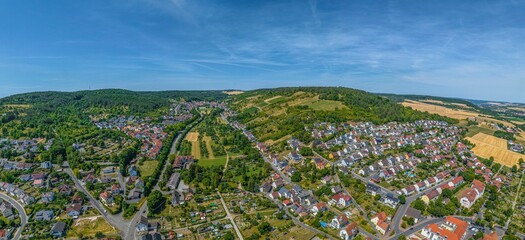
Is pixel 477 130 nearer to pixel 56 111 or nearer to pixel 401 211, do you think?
pixel 401 211

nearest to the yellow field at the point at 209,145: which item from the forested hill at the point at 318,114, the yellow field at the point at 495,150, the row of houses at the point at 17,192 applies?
the forested hill at the point at 318,114

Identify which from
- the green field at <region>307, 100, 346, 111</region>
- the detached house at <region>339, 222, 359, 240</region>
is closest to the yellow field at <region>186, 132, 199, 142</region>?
the green field at <region>307, 100, 346, 111</region>

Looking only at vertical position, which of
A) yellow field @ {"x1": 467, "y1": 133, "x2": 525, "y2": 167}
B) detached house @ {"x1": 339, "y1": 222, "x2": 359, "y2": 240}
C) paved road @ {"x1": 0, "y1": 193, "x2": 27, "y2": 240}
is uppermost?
yellow field @ {"x1": 467, "y1": 133, "x2": 525, "y2": 167}

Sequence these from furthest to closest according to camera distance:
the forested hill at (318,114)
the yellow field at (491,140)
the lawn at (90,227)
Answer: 1. the forested hill at (318,114)
2. the yellow field at (491,140)
3. the lawn at (90,227)

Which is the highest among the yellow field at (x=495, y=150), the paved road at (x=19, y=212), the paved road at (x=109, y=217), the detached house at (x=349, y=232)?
the yellow field at (x=495, y=150)

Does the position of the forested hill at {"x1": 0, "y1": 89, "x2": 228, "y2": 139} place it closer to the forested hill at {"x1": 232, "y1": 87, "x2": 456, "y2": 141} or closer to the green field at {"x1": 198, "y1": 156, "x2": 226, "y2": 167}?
the green field at {"x1": 198, "y1": 156, "x2": 226, "y2": 167}

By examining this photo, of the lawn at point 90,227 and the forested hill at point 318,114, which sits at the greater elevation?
the forested hill at point 318,114

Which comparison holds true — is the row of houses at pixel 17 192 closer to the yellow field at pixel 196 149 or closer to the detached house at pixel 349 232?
Answer: the yellow field at pixel 196 149
